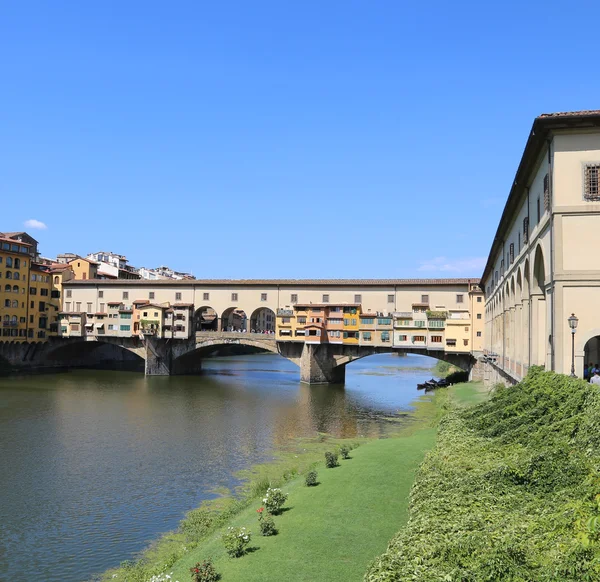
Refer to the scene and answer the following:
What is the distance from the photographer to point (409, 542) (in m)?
9.80

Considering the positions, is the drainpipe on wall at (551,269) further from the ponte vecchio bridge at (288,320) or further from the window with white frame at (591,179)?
the ponte vecchio bridge at (288,320)

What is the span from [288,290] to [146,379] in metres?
21.4

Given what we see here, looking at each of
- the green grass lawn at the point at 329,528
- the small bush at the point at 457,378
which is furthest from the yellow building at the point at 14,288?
the green grass lawn at the point at 329,528

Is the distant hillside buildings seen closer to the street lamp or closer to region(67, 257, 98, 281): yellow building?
region(67, 257, 98, 281): yellow building

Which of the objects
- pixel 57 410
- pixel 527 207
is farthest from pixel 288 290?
pixel 527 207

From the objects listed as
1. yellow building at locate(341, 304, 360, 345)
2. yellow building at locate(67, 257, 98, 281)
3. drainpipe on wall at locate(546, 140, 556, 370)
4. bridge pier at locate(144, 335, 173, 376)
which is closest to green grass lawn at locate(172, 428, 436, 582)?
drainpipe on wall at locate(546, 140, 556, 370)

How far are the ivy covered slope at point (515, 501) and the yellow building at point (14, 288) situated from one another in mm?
71678

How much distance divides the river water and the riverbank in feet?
5.22

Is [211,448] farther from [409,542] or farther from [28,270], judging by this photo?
[28,270]

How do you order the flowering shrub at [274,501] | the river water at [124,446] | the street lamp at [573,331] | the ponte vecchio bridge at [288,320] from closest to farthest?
the flowering shrub at [274,501]
the river water at [124,446]
the street lamp at [573,331]
the ponte vecchio bridge at [288,320]

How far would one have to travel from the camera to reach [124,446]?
3181 centimetres

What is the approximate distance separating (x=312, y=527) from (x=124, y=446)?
19352 millimetres

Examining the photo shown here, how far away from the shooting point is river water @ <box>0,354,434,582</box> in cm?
1836

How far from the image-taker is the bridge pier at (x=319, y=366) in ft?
221
